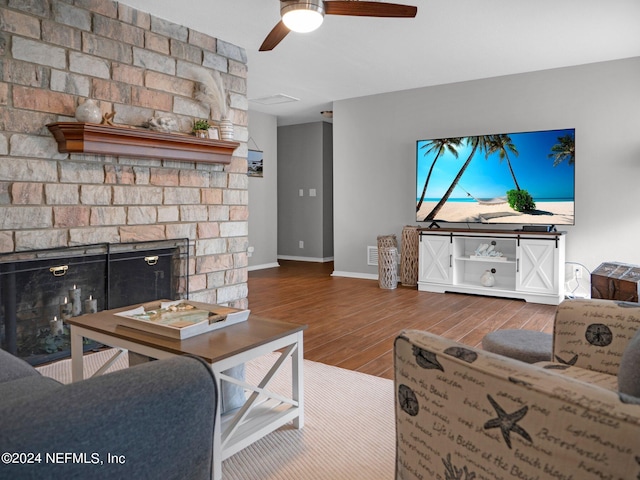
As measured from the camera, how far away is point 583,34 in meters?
3.92

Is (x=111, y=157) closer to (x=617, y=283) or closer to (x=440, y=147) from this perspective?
(x=617, y=283)

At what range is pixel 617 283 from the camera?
9.98 ft

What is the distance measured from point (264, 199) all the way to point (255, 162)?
1.97ft

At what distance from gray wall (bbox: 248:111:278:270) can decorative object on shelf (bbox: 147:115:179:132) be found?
12.0 feet

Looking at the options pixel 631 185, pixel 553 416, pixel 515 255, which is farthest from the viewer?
pixel 515 255

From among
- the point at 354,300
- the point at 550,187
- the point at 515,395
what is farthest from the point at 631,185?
the point at 515,395

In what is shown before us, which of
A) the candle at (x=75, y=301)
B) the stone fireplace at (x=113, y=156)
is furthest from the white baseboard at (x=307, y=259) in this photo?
the candle at (x=75, y=301)

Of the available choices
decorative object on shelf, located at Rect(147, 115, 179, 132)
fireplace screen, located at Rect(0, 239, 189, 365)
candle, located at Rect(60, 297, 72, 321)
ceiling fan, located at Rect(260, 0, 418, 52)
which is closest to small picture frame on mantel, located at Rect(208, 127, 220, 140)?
decorative object on shelf, located at Rect(147, 115, 179, 132)

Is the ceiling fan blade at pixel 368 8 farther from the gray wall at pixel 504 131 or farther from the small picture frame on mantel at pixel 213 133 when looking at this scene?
the gray wall at pixel 504 131

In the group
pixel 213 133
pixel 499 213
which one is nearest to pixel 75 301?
pixel 213 133

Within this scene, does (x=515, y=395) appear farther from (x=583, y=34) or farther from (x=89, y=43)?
(x=583, y=34)

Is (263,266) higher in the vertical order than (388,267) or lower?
lower

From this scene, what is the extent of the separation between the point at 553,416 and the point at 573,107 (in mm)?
4949

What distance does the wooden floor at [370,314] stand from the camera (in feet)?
10.5
